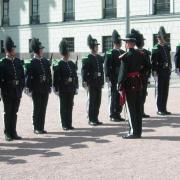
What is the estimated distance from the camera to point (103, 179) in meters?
7.28

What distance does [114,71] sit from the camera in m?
12.7

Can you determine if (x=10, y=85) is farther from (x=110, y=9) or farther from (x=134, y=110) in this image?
(x=110, y=9)

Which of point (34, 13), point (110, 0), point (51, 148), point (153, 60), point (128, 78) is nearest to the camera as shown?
point (51, 148)

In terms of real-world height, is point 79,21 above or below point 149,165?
above

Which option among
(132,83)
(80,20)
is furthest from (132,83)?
(80,20)

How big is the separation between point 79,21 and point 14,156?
102 ft

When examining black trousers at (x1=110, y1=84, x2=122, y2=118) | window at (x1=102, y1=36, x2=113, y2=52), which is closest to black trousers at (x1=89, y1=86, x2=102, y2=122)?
black trousers at (x1=110, y1=84, x2=122, y2=118)

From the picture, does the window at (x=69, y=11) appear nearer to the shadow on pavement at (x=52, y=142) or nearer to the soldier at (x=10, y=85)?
the shadow on pavement at (x=52, y=142)

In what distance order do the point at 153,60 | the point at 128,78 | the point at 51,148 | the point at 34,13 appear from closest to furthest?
the point at 51,148 → the point at 128,78 → the point at 153,60 → the point at 34,13

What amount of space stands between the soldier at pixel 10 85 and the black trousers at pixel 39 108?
0.64m

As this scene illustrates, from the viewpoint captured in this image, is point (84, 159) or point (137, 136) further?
point (137, 136)

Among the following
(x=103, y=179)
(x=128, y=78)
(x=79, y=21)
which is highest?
(x=79, y=21)

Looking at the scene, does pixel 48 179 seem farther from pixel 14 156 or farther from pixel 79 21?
pixel 79 21

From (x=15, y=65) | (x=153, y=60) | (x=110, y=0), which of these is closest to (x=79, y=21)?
(x=110, y=0)
